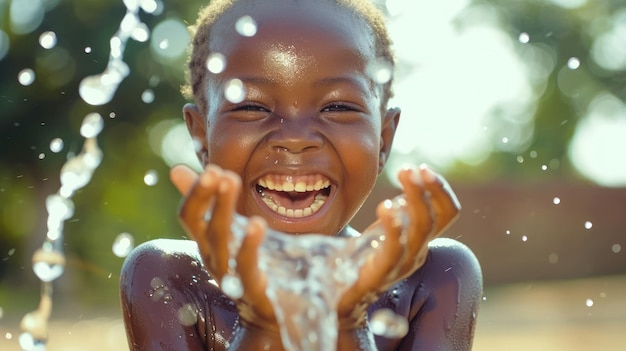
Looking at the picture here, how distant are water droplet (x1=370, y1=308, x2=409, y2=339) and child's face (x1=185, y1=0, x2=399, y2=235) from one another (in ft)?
0.78

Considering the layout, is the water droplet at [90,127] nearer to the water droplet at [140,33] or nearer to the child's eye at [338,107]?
the water droplet at [140,33]

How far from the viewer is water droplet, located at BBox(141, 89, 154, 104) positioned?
17391mm

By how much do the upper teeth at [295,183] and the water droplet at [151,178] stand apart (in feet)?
47.5

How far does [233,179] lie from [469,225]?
15.1 m

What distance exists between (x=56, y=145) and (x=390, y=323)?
1519 cm

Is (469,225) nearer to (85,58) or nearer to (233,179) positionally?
(85,58)

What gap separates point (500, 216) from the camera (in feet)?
53.8

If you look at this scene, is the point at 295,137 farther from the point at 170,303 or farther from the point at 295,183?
the point at 170,303

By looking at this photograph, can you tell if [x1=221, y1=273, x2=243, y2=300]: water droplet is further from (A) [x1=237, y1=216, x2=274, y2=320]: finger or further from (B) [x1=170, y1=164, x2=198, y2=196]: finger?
(B) [x1=170, y1=164, x2=198, y2=196]: finger

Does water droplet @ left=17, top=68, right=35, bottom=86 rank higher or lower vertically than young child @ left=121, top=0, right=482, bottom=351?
lower

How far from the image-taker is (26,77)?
15.7 metres

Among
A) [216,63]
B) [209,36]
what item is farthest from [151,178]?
[216,63]

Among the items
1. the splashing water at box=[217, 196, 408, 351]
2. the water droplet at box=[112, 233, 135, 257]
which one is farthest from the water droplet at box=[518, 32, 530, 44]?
the splashing water at box=[217, 196, 408, 351]

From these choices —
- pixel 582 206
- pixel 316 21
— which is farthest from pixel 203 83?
pixel 582 206
